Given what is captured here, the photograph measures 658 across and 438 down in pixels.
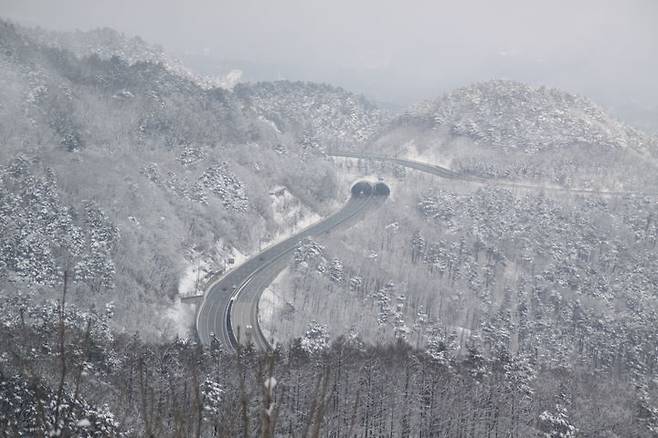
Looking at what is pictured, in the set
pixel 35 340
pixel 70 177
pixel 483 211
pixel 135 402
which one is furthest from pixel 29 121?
pixel 483 211

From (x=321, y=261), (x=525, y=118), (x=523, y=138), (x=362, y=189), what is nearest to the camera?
(x=321, y=261)

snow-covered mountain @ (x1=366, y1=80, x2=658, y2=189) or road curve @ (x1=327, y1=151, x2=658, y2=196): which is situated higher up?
snow-covered mountain @ (x1=366, y1=80, x2=658, y2=189)

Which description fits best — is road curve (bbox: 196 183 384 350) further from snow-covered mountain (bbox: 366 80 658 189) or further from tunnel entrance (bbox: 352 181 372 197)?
snow-covered mountain (bbox: 366 80 658 189)

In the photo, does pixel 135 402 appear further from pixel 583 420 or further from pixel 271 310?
pixel 583 420

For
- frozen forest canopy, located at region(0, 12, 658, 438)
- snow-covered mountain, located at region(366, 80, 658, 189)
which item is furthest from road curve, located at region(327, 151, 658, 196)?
snow-covered mountain, located at region(366, 80, 658, 189)

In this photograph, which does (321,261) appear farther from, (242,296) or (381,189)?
(381,189)

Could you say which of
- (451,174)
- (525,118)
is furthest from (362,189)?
(525,118)
